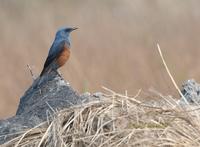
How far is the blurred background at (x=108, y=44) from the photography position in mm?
9461

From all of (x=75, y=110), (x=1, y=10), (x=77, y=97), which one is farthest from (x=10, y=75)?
(x=75, y=110)

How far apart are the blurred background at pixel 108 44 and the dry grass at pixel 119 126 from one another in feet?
14.1

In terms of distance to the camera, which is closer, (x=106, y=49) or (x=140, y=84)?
(x=140, y=84)

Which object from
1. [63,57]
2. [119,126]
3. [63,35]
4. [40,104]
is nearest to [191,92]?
[40,104]

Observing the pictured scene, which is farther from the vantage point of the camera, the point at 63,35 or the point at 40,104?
the point at 63,35

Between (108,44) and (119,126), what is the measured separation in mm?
6622

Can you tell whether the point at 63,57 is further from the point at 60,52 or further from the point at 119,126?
the point at 119,126

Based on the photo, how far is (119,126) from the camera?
149 inches

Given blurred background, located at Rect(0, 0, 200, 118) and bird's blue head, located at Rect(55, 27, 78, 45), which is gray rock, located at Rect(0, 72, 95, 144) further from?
blurred background, located at Rect(0, 0, 200, 118)

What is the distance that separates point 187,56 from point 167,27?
1158 millimetres

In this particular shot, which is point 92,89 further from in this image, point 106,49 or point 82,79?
point 106,49

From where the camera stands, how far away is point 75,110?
397 centimetres

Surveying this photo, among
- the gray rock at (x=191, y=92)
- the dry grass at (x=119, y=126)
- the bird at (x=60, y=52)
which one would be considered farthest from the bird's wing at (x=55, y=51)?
the dry grass at (x=119, y=126)

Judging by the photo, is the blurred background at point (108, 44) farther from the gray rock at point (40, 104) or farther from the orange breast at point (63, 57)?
the gray rock at point (40, 104)
